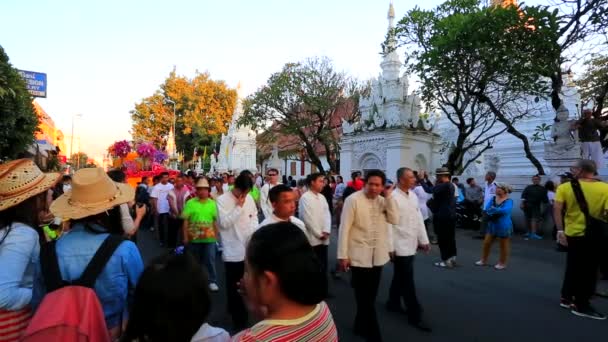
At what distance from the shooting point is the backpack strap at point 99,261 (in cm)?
192

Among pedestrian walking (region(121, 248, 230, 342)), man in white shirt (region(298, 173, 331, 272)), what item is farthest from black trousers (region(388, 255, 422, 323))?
pedestrian walking (region(121, 248, 230, 342))

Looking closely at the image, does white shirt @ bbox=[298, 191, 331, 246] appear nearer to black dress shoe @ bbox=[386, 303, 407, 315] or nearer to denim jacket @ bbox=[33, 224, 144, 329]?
black dress shoe @ bbox=[386, 303, 407, 315]

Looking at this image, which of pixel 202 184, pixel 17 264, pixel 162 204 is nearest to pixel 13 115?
pixel 162 204

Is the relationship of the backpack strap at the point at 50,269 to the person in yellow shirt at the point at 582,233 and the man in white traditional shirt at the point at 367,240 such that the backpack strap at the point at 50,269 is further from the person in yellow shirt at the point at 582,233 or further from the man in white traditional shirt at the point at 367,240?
the person in yellow shirt at the point at 582,233

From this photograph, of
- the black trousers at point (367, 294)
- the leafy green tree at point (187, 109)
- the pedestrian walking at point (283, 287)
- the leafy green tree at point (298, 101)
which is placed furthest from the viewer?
the leafy green tree at point (187, 109)

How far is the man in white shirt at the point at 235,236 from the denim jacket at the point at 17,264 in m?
2.47

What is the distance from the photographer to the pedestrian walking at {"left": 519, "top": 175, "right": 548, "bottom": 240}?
11062 millimetres

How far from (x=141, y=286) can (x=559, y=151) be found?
43.8ft

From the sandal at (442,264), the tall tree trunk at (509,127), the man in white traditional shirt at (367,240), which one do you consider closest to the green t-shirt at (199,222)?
the man in white traditional shirt at (367,240)

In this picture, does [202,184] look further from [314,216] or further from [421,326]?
[421,326]

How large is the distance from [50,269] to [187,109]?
45959 mm

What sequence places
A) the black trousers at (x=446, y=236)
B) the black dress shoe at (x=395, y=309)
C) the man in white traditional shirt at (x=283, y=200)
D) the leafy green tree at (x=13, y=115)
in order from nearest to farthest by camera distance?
the man in white traditional shirt at (x=283, y=200) → the black dress shoe at (x=395, y=309) → the leafy green tree at (x=13, y=115) → the black trousers at (x=446, y=236)

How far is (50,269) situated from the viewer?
196 centimetres

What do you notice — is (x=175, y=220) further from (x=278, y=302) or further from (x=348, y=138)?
(x=348, y=138)
